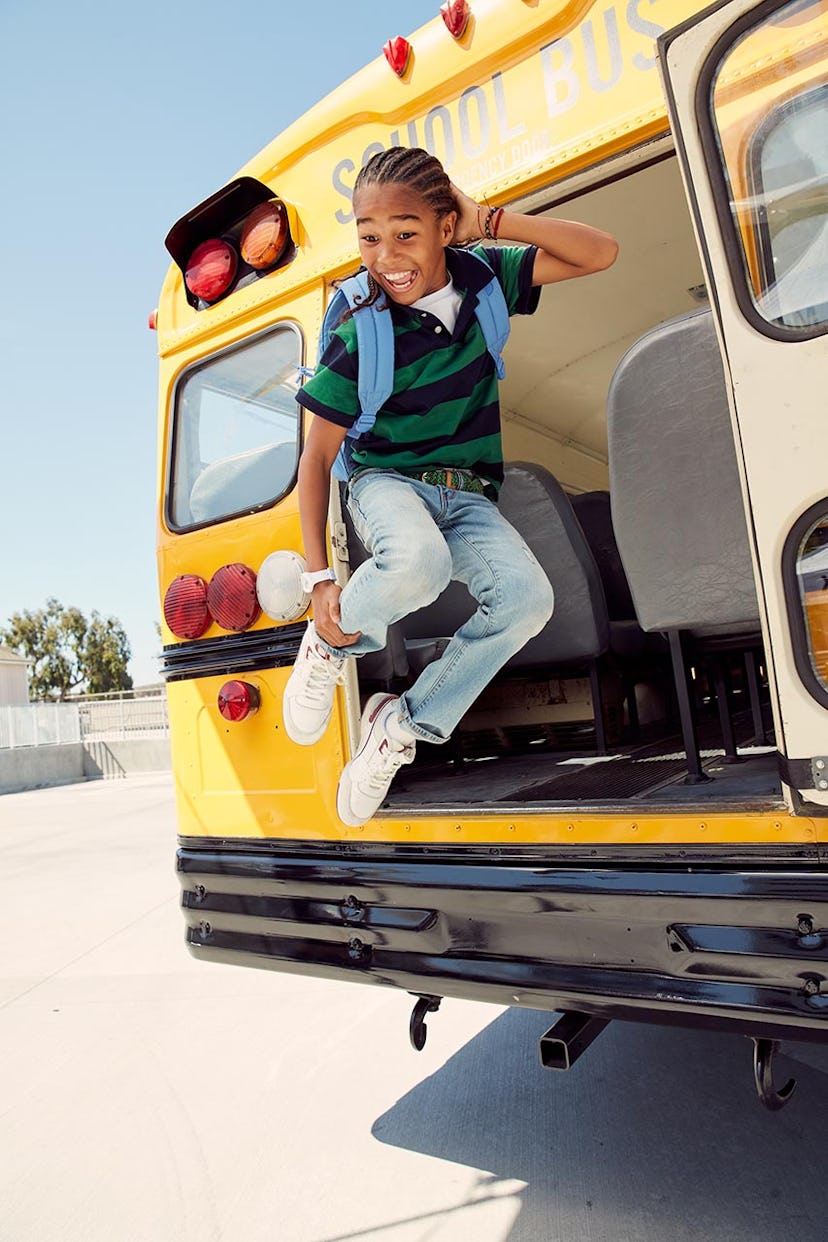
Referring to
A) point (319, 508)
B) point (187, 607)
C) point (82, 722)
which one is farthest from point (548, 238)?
point (82, 722)

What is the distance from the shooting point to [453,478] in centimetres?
199

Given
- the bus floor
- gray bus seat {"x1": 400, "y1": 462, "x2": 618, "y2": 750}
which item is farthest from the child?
gray bus seat {"x1": 400, "y1": 462, "x2": 618, "y2": 750}

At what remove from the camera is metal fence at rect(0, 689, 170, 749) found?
18.2 metres

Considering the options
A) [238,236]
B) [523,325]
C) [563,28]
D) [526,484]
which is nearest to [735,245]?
[563,28]

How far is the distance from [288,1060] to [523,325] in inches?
104

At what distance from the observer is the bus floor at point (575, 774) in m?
1.73

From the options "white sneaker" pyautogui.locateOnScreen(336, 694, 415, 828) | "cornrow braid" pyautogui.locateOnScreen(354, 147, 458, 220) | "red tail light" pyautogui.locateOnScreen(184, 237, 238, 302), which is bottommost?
"white sneaker" pyautogui.locateOnScreen(336, 694, 415, 828)

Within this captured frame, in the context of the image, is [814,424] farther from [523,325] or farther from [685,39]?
[523,325]

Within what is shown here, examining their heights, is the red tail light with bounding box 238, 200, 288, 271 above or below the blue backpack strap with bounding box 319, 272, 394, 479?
above

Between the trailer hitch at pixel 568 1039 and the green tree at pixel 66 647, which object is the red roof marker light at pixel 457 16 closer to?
the trailer hitch at pixel 568 1039

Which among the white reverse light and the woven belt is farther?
the white reverse light

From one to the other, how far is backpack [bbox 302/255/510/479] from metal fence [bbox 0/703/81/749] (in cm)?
1771

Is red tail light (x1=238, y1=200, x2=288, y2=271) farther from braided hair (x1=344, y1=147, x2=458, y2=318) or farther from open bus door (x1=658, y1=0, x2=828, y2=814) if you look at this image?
open bus door (x1=658, y1=0, x2=828, y2=814)

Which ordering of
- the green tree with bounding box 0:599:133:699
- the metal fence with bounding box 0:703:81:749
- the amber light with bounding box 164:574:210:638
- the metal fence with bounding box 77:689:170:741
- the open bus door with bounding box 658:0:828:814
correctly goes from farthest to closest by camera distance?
the green tree with bounding box 0:599:133:699 < the metal fence with bounding box 77:689:170:741 < the metal fence with bounding box 0:703:81:749 < the amber light with bounding box 164:574:210:638 < the open bus door with bounding box 658:0:828:814
